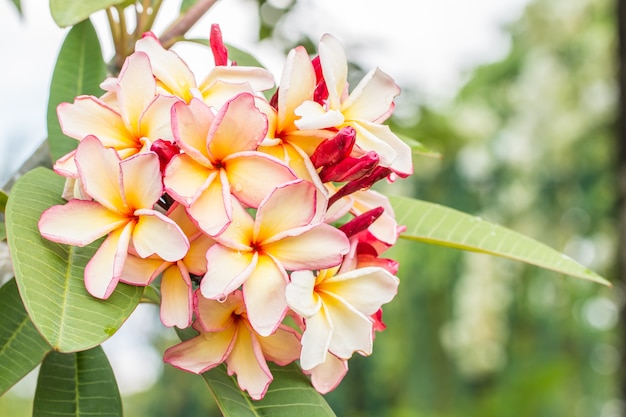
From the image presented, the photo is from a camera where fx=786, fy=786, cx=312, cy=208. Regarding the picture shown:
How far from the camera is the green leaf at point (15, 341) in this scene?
55 cm

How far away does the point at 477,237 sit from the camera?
0.67 m

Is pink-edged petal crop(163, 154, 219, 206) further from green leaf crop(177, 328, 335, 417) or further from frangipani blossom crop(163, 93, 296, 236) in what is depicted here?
green leaf crop(177, 328, 335, 417)

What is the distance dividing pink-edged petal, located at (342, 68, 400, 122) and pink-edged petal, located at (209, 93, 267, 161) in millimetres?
71

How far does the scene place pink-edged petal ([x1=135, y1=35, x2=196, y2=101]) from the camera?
51 cm

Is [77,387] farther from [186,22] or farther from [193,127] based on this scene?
[186,22]

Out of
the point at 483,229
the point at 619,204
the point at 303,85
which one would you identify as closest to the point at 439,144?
the point at 619,204

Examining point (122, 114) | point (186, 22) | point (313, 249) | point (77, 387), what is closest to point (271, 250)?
point (313, 249)

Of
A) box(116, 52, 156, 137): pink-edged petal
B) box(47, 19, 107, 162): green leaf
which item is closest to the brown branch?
box(47, 19, 107, 162): green leaf

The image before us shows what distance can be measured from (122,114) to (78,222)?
0.08 meters

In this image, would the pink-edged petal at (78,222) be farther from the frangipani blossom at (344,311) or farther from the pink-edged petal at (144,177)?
the frangipani blossom at (344,311)

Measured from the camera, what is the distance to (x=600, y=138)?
3.59m

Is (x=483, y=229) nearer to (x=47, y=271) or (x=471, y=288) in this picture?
(x=47, y=271)

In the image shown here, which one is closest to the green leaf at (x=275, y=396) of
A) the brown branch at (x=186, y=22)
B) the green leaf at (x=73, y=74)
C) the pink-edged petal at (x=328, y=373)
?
the pink-edged petal at (x=328, y=373)

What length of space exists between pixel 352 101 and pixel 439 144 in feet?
9.08
